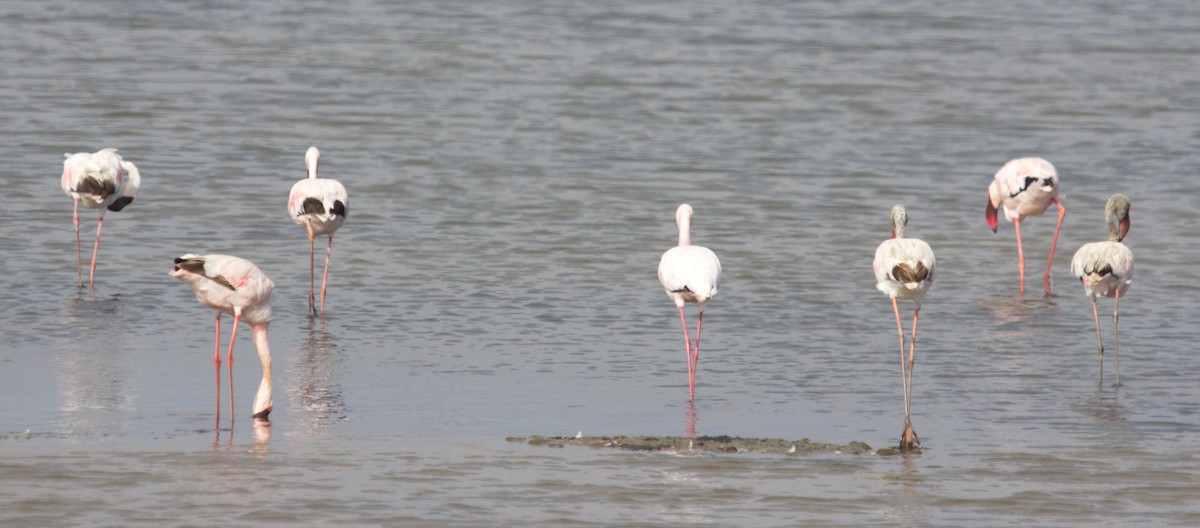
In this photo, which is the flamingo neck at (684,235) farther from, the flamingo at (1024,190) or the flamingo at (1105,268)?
the flamingo at (1024,190)

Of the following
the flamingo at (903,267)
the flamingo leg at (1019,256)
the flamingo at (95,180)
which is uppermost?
the flamingo at (95,180)

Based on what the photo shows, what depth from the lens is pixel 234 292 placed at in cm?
891

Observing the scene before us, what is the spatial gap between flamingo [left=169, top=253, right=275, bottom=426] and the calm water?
0.62ft

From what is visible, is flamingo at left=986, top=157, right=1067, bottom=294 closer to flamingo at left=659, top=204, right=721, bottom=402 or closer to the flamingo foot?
flamingo at left=659, top=204, right=721, bottom=402

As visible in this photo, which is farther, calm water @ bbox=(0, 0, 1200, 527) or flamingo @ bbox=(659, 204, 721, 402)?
flamingo @ bbox=(659, 204, 721, 402)

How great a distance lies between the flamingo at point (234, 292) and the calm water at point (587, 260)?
188 millimetres

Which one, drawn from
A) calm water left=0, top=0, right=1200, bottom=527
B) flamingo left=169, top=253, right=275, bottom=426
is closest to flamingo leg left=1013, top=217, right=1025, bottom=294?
calm water left=0, top=0, right=1200, bottom=527

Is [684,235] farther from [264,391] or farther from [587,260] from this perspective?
[587,260]

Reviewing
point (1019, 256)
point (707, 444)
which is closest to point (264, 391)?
point (707, 444)

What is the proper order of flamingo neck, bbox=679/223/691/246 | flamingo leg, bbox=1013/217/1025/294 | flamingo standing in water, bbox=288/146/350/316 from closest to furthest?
1. flamingo neck, bbox=679/223/691/246
2. flamingo standing in water, bbox=288/146/350/316
3. flamingo leg, bbox=1013/217/1025/294

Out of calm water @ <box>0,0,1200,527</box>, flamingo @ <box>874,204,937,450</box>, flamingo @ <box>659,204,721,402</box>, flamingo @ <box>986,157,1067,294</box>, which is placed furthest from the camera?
flamingo @ <box>986,157,1067,294</box>

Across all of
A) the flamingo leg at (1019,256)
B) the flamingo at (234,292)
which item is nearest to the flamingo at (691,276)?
the flamingo at (234,292)

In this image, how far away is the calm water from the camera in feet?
25.0

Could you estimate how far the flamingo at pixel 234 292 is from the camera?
873cm
